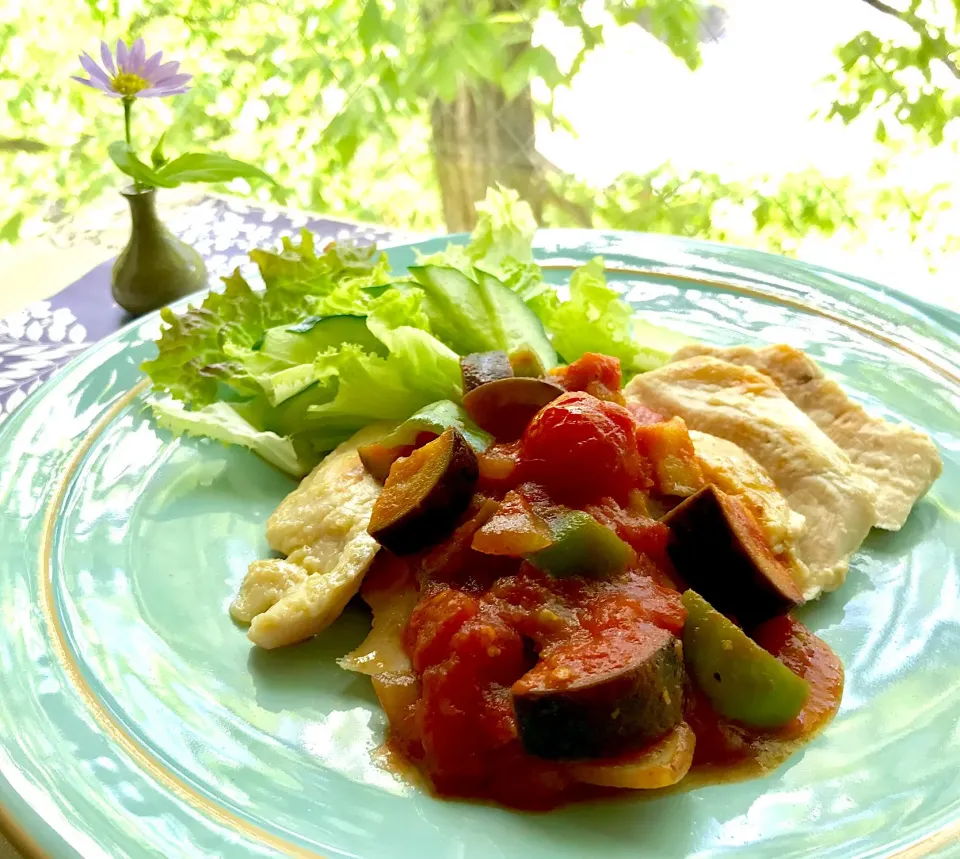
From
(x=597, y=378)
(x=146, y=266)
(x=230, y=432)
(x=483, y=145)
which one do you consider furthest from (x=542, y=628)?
(x=483, y=145)

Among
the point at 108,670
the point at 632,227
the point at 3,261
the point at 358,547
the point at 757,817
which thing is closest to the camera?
the point at 757,817

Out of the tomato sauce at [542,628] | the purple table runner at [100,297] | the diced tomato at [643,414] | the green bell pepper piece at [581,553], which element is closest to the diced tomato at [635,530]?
the tomato sauce at [542,628]

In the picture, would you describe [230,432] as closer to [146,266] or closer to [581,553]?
[146,266]

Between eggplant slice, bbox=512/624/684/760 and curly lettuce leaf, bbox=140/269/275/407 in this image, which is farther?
curly lettuce leaf, bbox=140/269/275/407

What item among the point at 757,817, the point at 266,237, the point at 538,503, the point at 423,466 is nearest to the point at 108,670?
the point at 423,466

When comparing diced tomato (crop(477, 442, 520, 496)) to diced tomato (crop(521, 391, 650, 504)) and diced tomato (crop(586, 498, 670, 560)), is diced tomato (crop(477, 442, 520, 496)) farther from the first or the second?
diced tomato (crop(586, 498, 670, 560))

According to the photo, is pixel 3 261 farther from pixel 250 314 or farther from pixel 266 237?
pixel 250 314

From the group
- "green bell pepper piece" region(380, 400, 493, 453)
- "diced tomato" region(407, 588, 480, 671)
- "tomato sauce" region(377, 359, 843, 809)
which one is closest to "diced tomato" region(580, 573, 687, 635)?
"tomato sauce" region(377, 359, 843, 809)
